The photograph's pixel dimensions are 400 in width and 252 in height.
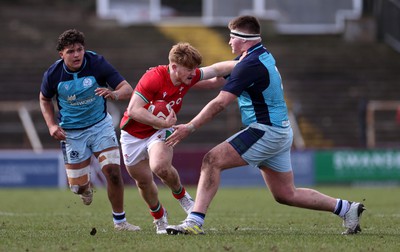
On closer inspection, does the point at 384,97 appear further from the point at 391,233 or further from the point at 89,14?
the point at 391,233

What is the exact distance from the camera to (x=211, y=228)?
10.3 metres

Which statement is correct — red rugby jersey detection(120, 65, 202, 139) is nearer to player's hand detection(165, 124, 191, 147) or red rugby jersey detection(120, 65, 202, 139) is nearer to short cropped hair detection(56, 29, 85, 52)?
player's hand detection(165, 124, 191, 147)

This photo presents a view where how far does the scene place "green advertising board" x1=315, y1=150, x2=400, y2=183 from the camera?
22.2 m

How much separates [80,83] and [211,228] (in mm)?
2144

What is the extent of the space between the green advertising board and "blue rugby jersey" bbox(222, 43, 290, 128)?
13.1 meters

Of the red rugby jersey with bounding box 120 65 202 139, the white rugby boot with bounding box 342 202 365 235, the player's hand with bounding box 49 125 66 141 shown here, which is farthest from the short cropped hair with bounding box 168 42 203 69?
the white rugby boot with bounding box 342 202 365 235

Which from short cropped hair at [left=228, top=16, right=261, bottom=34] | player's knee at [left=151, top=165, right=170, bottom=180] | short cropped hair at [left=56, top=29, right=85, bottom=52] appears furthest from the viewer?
short cropped hair at [left=56, top=29, right=85, bottom=52]

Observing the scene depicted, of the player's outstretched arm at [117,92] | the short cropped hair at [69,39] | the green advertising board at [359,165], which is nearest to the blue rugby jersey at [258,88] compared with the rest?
the player's outstretched arm at [117,92]

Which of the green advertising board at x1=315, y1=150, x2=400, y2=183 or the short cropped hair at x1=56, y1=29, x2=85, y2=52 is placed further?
the green advertising board at x1=315, y1=150, x2=400, y2=183

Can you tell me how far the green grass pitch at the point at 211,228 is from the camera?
8289 millimetres

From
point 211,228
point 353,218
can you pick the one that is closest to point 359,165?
point 211,228

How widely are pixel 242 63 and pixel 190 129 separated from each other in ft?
2.86

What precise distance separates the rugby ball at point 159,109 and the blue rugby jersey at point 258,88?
0.78 metres

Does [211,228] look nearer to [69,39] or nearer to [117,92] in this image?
[117,92]
